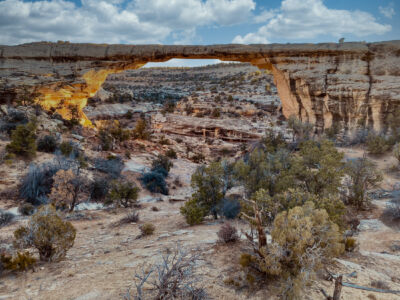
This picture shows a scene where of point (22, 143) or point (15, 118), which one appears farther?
point (15, 118)

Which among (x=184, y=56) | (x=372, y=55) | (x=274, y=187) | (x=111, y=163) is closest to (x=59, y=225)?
(x=274, y=187)

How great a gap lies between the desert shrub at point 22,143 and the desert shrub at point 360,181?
42.9 feet

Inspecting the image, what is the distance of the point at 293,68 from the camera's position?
40.8 feet

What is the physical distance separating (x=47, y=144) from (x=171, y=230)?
30.9ft

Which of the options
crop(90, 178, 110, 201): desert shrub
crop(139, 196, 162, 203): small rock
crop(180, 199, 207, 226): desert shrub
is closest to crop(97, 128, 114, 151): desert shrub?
crop(90, 178, 110, 201): desert shrub

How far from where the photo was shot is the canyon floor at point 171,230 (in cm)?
319

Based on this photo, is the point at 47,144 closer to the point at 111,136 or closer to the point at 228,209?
the point at 111,136

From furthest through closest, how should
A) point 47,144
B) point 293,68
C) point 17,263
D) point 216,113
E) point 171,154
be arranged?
point 216,113
point 171,154
point 293,68
point 47,144
point 17,263

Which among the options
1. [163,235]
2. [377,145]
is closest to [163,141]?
[163,235]

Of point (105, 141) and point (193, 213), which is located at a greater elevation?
point (105, 141)

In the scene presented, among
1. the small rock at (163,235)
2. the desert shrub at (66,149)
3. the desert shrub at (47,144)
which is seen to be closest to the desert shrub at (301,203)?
the small rock at (163,235)

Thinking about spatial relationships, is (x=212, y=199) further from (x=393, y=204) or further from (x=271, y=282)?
(x=393, y=204)

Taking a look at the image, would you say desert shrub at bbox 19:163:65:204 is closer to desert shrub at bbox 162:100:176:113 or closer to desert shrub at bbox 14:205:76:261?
desert shrub at bbox 14:205:76:261

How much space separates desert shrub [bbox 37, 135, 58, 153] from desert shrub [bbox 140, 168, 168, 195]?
15.9ft
